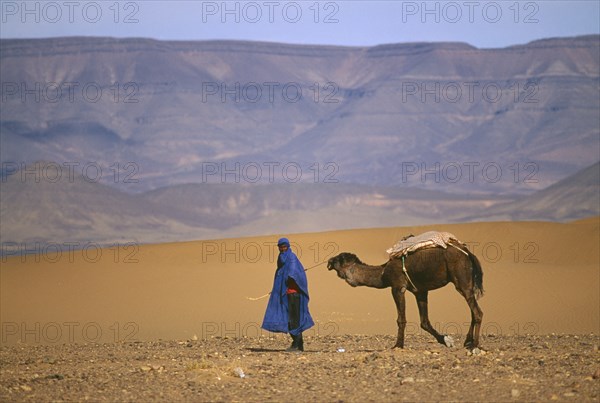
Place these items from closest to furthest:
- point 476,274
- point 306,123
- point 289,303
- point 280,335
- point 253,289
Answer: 1. point 476,274
2. point 289,303
3. point 280,335
4. point 253,289
5. point 306,123

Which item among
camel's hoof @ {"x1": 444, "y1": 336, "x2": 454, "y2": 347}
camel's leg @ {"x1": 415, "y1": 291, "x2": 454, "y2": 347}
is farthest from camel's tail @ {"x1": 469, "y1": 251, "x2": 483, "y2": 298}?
camel's hoof @ {"x1": 444, "y1": 336, "x2": 454, "y2": 347}

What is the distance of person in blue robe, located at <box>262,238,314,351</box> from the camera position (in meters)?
17.9

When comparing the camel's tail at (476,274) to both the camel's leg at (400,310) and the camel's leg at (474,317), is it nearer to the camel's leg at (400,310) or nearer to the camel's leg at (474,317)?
the camel's leg at (474,317)

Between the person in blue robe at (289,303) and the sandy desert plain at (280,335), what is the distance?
0.41m

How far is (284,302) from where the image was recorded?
18031mm

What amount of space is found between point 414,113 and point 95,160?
1467 inches

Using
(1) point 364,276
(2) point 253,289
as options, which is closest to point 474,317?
(1) point 364,276

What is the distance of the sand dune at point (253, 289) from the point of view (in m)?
25.4

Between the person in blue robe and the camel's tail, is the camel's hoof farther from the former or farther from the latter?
the person in blue robe

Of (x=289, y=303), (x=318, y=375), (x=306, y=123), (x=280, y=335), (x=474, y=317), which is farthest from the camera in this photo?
(x=306, y=123)

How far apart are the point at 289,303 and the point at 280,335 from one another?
404cm

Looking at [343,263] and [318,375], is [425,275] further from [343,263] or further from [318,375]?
[318,375]

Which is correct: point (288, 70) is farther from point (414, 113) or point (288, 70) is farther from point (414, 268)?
→ point (414, 268)

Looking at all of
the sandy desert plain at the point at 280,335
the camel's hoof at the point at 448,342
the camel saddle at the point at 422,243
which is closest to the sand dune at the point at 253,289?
the sandy desert plain at the point at 280,335
